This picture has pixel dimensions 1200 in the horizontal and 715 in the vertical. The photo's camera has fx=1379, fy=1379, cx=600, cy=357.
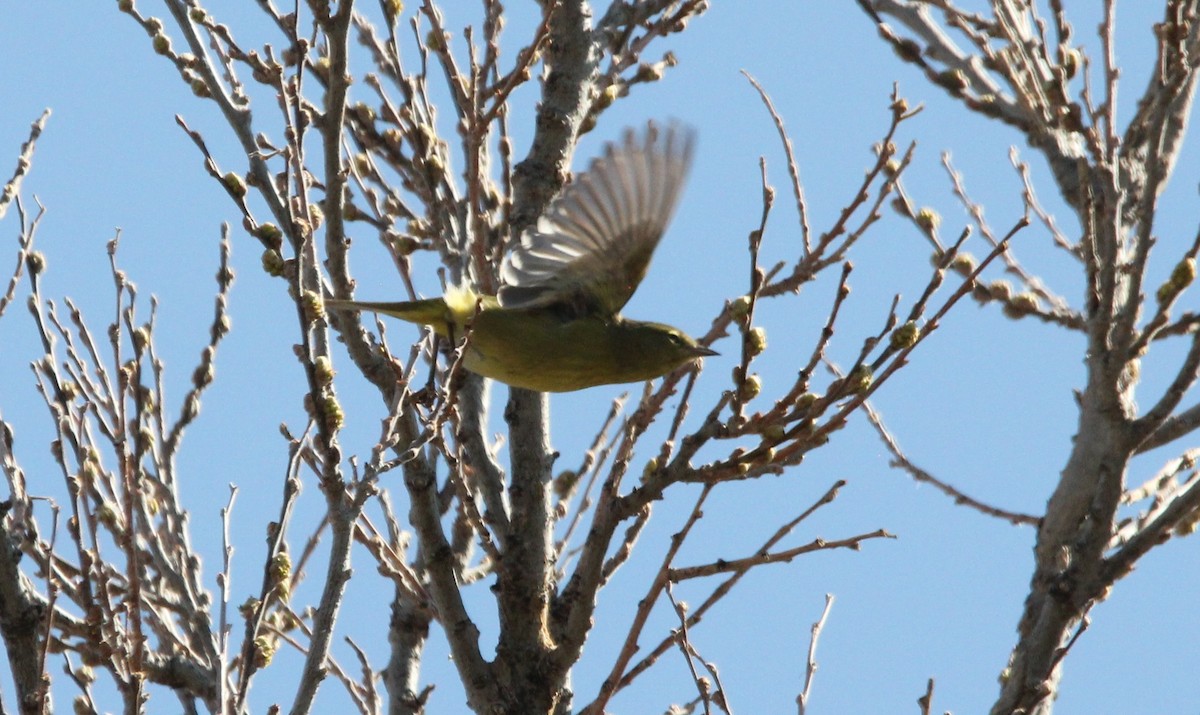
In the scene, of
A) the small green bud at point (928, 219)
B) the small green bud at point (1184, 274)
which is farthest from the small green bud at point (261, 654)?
the small green bud at point (928, 219)

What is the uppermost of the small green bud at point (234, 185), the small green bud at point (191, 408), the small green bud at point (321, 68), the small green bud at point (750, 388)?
the small green bud at point (321, 68)

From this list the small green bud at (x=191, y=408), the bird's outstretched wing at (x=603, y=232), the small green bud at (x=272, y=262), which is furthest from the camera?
the bird's outstretched wing at (x=603, y=232)

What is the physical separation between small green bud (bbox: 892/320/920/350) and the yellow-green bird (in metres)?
1.55

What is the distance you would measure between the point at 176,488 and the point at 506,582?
3.42 ft

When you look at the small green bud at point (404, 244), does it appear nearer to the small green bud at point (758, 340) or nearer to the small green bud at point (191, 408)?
the small green bud at point (191, 408)

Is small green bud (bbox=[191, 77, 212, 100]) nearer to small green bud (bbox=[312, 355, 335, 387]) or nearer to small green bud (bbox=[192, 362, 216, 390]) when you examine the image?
small green bud (bbox=[192, 362, 216, 390])

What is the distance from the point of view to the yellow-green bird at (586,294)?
4809mm

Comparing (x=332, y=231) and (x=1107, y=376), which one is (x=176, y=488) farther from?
(x=1107, y=376)

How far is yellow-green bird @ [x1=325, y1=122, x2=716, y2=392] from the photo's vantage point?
481cm

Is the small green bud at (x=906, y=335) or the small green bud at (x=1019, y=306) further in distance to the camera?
the small green bud at (x=1019, y=306)

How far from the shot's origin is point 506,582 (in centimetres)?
434

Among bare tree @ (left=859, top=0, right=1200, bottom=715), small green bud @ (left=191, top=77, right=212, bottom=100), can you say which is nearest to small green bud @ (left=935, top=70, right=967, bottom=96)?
bare tree @ (left=859, top=0, right=1200, bottom=715)

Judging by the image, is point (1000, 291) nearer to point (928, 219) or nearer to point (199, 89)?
point (928, 219)

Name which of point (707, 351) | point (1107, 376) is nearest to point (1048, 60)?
point (1107, 376)
